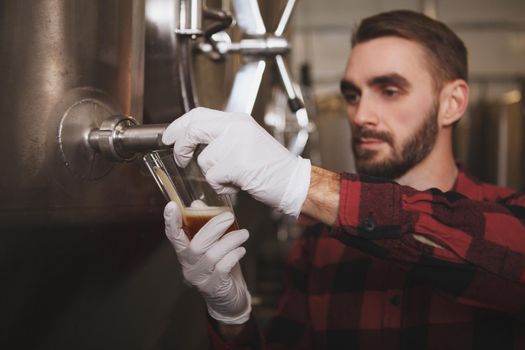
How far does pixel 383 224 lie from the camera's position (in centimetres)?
69

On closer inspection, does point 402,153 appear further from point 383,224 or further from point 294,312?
point 383,224

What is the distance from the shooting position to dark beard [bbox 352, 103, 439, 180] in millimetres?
1271

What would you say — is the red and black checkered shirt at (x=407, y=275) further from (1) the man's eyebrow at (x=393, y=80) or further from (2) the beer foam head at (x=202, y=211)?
(1) the man's eyebrow at (x=393, y=80)

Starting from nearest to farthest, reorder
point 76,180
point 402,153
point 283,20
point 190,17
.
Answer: point 76,180 < point 190,17 < point 283,20 < point 402,153

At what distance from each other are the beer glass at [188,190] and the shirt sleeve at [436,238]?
0.63ft

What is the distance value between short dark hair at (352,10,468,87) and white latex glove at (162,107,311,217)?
774 mm

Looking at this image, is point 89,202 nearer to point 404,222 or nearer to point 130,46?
point 130,46

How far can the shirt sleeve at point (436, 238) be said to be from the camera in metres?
→ 0.70

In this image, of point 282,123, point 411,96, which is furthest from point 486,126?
point 411,96

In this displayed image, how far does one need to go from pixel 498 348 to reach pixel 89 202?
90 centimetres

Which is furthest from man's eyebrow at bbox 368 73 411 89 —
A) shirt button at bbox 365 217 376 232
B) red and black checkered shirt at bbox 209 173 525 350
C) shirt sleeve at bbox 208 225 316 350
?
shirt button at bbox 365 217 376 232

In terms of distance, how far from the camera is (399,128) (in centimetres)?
127

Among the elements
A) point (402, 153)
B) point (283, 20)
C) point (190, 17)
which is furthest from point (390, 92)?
point (190, 17)

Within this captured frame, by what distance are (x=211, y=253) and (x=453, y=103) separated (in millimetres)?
908
